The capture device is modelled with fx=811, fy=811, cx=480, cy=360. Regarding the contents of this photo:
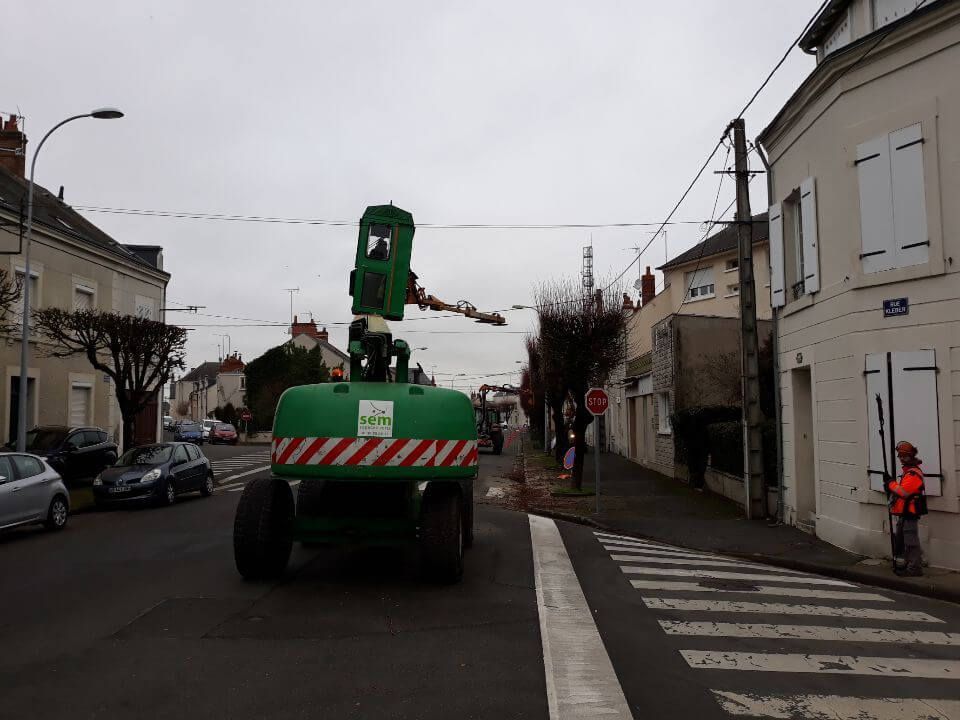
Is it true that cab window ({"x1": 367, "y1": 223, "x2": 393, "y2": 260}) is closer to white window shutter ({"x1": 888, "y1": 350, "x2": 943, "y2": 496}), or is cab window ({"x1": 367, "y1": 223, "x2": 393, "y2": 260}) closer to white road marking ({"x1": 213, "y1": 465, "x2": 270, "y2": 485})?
white window shutter ({"x1": 888, "y1": 350, "x2": 943, "y2": 496})

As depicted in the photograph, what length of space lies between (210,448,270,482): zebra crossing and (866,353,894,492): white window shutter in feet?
64.1

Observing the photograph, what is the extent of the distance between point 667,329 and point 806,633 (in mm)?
19562

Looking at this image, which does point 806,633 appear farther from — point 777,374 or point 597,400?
point 597,400

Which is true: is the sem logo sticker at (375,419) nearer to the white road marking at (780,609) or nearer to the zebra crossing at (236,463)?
the white road marking at (780,609)

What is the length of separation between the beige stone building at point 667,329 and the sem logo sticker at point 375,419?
17.5 m

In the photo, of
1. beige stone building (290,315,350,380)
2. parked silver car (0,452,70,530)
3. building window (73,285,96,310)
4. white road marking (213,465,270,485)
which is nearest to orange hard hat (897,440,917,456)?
parked silver car (0,452,70,530)

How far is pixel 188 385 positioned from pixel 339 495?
101 meters

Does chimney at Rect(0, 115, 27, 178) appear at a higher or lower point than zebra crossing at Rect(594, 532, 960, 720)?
higher

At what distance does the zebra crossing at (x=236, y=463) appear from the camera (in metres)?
27.7

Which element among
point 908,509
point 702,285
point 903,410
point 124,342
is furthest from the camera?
point 702,285

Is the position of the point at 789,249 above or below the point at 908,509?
above

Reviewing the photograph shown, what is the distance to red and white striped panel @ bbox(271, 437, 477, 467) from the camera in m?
8.15

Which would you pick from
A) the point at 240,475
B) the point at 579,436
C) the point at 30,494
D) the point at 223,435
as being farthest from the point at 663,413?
the point at 223,435

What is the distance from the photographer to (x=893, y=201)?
10.6 m
